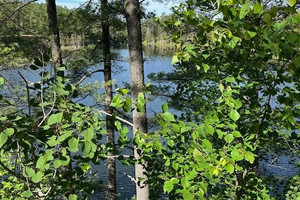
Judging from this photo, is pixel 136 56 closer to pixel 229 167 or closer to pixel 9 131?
pixel 229 167

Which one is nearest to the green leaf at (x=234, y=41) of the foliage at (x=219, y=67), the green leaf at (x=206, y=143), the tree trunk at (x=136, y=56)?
the foliage at (x=219, y=67)

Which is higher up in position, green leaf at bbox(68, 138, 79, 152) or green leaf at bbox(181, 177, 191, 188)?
green leaf at bbox(68, 138, 79, 152)

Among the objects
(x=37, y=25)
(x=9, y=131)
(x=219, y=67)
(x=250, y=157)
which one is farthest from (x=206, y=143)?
(x=37, y=25)

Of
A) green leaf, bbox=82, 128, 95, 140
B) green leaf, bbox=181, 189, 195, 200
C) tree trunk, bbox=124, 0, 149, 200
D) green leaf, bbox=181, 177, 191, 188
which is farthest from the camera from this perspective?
tree trunk, bbox=124, 0, 149, 200

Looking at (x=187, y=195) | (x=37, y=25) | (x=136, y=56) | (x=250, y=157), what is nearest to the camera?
(x=187, y=195)

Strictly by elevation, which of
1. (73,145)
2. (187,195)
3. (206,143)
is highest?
(73,145)

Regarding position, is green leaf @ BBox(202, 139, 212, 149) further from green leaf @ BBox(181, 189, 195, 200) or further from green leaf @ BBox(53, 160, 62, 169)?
green leaf @ BBox(53, 160, 62, 169)

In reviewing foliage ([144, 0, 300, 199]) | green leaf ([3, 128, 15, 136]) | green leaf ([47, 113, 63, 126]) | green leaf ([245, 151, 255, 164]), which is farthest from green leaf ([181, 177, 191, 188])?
green leaf ([3, 128, 15, 136])

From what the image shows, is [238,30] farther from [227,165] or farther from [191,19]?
[227,165]

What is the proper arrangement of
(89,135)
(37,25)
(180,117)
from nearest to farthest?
(89,135)
(180,117)
(37,25)

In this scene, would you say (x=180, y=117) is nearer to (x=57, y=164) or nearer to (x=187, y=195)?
(x=187, y=195)

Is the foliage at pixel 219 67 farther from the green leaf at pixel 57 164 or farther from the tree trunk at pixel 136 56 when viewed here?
the tree trunk at pixel 136 56

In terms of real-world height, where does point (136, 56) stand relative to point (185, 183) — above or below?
above

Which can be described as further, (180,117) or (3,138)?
(180,117)
